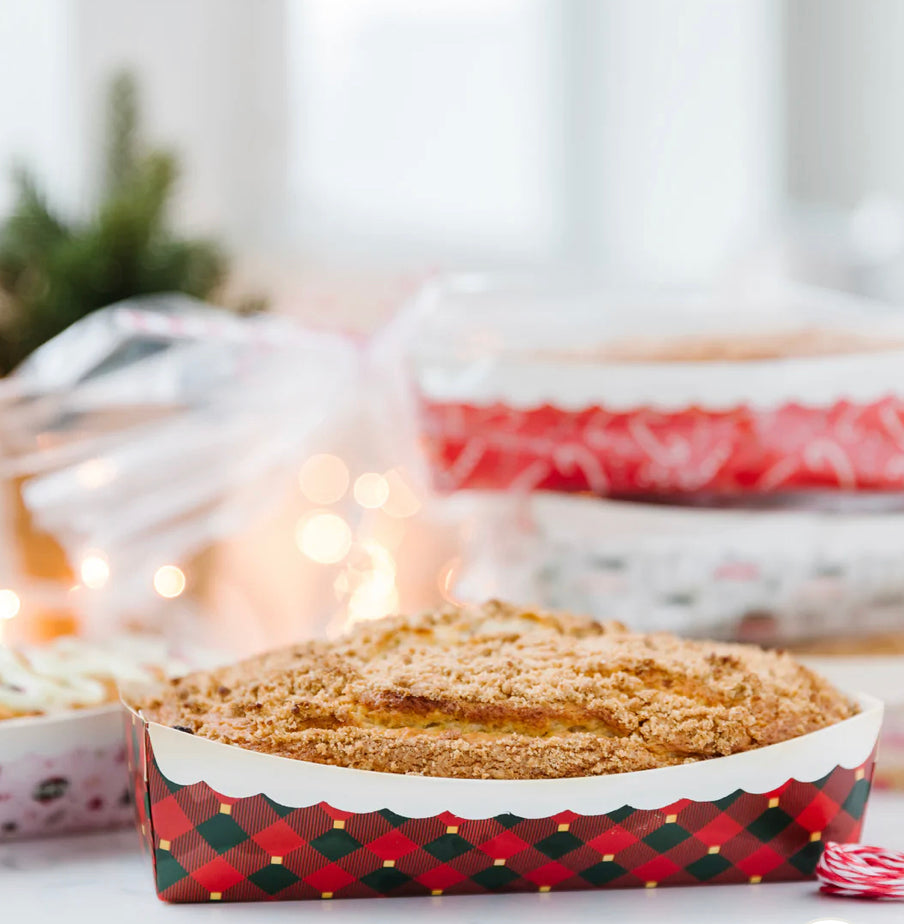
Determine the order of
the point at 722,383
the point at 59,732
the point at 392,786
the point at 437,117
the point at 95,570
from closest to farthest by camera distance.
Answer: the point at 392,786, the point at 59,732, the point at 722,383, the point at 95,570, the point at 437,117

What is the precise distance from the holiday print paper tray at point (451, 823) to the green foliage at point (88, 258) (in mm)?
509

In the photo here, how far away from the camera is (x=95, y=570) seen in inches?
32.9

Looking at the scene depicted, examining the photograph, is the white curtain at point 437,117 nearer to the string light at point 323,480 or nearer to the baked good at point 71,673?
the string light at point 323,480

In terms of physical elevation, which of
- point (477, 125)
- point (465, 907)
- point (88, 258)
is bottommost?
point (465, 907)

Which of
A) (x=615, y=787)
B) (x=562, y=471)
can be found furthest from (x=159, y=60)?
(x=615, y=787)

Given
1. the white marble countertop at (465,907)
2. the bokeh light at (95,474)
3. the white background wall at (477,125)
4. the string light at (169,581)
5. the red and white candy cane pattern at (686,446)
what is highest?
the white background wall at (477,125)

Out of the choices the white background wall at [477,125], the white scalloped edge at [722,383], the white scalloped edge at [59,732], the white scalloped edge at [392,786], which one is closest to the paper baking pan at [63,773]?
the white scalloped edge at [59,732]

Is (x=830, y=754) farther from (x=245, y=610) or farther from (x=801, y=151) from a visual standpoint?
(x=801, y=151)

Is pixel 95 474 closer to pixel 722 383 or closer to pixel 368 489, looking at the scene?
pixel 368 489

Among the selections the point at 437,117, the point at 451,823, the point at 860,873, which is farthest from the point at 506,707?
the point at 437,117

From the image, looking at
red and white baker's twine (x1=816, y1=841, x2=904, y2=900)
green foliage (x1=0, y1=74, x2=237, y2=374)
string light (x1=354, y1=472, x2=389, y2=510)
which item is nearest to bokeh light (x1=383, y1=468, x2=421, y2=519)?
string light (x1=354, y1=472, x2=389, y2=510)

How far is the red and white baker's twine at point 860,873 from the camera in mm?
501

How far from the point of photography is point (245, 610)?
894 millimetres

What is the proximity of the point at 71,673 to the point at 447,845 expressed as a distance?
26cm
